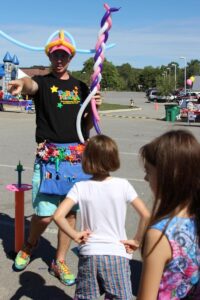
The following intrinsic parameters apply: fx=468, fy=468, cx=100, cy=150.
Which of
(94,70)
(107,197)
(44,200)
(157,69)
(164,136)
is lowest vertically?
(44,200)

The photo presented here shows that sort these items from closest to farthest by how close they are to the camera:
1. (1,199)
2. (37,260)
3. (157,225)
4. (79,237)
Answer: (157,225) < (79,237) < (37,260) < (1,199)

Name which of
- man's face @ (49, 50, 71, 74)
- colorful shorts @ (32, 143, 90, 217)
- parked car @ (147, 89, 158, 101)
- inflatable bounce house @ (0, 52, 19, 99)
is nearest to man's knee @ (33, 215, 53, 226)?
colorful shorts @ (32, 143, 90, 217)

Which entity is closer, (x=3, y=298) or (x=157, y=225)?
(x=157, y=225)

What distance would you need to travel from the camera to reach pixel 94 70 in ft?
11.5

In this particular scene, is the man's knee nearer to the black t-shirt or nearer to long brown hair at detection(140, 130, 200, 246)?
the black t-shirt

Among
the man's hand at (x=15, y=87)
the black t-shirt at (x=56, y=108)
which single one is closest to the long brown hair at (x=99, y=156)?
the man's hand at (x=15, y=87)

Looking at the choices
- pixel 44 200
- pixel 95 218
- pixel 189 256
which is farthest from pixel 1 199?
pixel 189 256

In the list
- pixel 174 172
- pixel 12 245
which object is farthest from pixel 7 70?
pixel 174 172

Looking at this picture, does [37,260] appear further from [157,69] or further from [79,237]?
[157,69]

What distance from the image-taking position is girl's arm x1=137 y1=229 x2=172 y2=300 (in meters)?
1.61

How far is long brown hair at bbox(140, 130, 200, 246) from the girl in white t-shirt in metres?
0.90

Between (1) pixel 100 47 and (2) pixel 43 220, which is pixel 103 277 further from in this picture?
(1) pixel 100 47

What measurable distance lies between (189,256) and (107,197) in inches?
37.2

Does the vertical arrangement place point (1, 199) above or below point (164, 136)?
below
